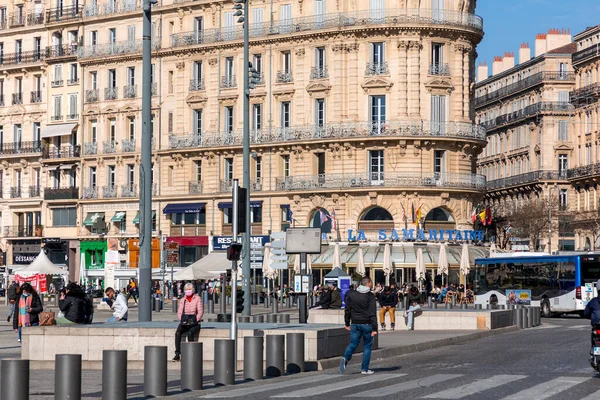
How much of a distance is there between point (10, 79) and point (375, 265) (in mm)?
30621

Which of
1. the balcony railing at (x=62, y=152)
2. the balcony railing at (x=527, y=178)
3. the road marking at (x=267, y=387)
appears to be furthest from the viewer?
the balcony railing at (x=527, y=178)

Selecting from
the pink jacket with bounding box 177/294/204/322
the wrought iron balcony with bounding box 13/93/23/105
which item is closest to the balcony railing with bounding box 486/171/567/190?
the wrought iron balcony with bounding box 13/93/23/105

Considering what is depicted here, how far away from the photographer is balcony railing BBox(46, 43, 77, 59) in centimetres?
8294

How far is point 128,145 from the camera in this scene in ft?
262

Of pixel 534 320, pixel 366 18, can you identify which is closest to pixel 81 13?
pixel 366 18

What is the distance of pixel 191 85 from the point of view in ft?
253

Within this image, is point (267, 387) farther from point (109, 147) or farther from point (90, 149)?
point (90, 149)

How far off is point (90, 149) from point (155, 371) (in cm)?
6420

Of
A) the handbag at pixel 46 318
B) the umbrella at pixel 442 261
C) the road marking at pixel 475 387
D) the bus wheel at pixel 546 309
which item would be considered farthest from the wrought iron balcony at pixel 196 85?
the road marking at pixel 475 387

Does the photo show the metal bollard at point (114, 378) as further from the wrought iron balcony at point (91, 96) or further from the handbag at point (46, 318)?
the wrought iron balcony at point (91, 96)

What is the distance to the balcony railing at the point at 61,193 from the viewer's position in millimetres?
82875

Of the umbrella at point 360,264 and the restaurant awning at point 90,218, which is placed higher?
the restaurant awning at point 90,218

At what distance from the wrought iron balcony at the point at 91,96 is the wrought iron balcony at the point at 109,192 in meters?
5.29

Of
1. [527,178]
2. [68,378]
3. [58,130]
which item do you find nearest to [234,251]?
[68,378]
